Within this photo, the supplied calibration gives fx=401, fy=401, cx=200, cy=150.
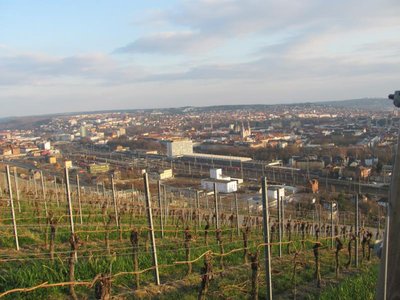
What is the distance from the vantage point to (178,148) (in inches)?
2202

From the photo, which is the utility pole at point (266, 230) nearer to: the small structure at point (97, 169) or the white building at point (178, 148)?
the small structure at point (97, 169)

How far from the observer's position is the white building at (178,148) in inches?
2157

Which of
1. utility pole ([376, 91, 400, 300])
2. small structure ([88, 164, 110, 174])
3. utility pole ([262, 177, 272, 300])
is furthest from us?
small structure ([88, 164, 110, 174])

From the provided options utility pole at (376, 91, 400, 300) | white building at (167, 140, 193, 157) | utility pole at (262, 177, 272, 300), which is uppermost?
utility pole at (376, 91, 400, 300)

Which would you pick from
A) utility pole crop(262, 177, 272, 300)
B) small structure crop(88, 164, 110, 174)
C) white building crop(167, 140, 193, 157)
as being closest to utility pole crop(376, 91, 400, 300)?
utility pole crop(262, 177, 272, 300)

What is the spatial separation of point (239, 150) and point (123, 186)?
93.5 ft

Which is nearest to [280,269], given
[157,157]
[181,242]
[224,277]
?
[224,277]

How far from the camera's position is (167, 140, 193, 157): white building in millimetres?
54787

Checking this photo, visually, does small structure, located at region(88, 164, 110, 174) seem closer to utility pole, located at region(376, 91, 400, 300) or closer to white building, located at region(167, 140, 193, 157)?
white building, located at region(167, 140, 193, 157)

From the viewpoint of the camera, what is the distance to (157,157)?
178 ft

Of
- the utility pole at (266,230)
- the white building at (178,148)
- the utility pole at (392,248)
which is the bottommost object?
the white building at (178,148)

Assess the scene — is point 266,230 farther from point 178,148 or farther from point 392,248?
point 178,148

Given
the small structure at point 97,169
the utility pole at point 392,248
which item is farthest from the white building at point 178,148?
the utility pole at point 392,248

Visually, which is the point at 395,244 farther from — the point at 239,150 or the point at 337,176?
the point at 239,150
